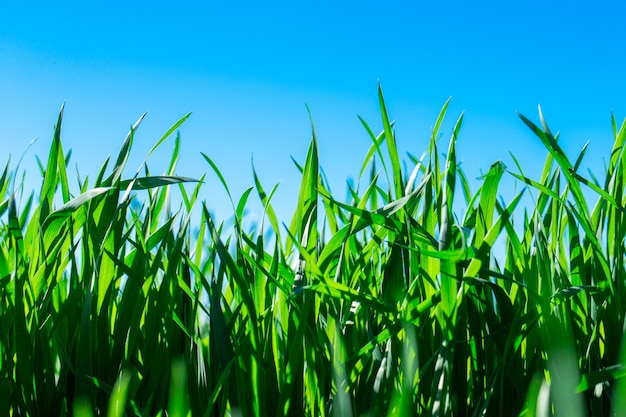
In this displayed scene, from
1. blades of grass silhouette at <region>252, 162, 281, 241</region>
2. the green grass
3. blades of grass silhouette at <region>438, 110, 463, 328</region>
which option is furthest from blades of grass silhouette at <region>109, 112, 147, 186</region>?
blades of grass silhouette at <region>438, 110, 463, 328</region>

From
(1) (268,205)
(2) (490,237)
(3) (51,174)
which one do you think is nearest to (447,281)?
(2) (490,237)

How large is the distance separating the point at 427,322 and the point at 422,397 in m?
0.07

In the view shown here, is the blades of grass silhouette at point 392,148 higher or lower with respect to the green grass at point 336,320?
higher

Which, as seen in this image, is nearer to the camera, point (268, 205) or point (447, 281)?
point (447, 281)

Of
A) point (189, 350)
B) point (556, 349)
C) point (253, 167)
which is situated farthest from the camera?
point (253, 167)

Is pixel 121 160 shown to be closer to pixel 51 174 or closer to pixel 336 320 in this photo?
pixel 51 174

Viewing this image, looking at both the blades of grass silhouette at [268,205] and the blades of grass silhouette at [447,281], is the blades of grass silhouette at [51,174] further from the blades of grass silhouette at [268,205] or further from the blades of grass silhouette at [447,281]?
the blades of grass silhouette at [447,281]

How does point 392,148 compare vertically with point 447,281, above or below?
above

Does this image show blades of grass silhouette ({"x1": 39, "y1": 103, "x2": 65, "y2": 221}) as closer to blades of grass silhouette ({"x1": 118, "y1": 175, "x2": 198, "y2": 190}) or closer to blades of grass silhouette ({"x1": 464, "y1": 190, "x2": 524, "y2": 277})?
blades of grass silhouette ({"x1": 118, "y1": 175, "x2": 198, "y2": 190})

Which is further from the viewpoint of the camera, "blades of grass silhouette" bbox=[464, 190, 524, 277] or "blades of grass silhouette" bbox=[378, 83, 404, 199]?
"blades of grass silhouette" bbox=[378, 83, 404, 199]

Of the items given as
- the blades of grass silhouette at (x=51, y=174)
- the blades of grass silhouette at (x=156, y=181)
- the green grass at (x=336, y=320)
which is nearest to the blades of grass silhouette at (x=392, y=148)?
the green grass at (x=336, y=320)

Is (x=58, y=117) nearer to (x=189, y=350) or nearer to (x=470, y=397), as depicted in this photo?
(x=189, y=350)

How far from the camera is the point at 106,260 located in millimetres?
613

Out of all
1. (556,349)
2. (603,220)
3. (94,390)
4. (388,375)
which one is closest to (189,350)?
(94,390)
